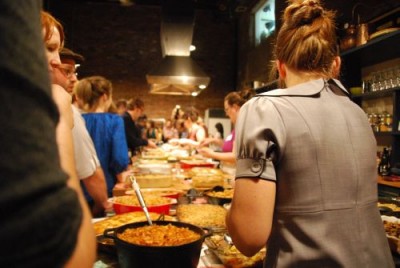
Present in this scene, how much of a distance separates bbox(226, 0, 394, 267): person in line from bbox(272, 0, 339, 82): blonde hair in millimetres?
109

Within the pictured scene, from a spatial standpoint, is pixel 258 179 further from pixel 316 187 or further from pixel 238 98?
pixel 238 98

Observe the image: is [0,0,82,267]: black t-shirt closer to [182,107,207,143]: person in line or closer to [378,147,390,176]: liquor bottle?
[378,147,390,176]: liquor bottle

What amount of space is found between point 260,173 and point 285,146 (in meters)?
0.12

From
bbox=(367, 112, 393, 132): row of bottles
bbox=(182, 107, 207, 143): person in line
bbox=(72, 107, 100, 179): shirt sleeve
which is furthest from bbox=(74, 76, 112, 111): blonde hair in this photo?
bbox=(182, 107, 207, 143): person in line

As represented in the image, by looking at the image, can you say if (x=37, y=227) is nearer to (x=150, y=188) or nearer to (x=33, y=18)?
(x=33, y=18)

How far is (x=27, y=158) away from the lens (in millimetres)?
340

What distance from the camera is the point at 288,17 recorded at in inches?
52.5

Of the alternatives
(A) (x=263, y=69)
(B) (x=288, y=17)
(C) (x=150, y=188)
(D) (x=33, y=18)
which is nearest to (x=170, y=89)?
(A) (x=263, y=69)

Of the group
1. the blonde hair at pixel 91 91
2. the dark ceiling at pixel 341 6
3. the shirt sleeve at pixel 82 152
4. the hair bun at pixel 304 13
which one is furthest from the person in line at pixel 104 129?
the dark ceiling at pixel 341 6

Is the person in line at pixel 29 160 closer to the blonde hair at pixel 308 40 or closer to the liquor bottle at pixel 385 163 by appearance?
the blonde hair at pixel 308 40

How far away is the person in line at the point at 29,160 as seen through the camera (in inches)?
13.1

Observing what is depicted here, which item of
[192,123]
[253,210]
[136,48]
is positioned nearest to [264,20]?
[192,123]

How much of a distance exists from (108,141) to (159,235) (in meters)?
2.07

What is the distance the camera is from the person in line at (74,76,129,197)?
3.24m
